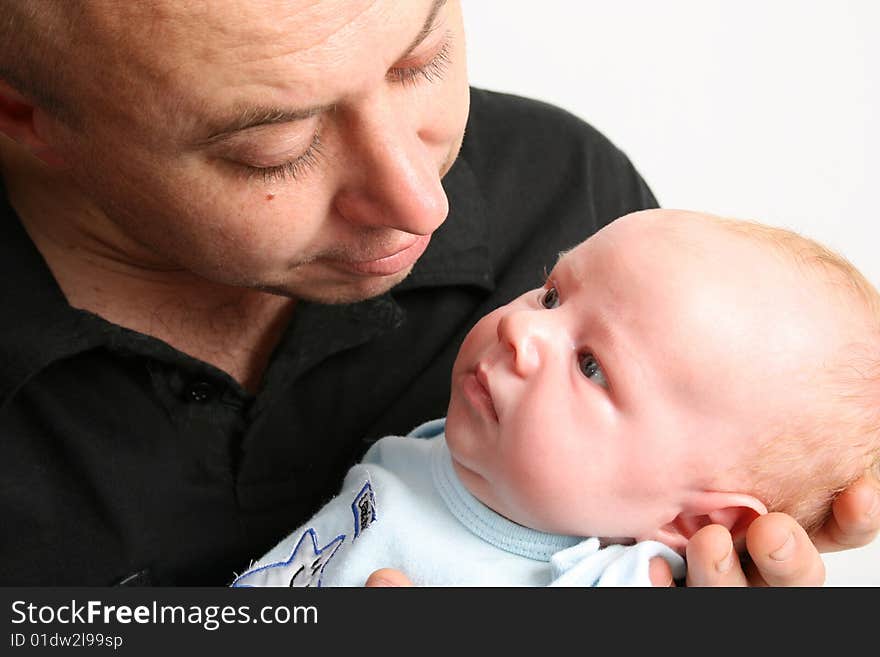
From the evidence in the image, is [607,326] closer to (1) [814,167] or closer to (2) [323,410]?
(2) [323,410]

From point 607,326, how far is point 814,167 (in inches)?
78.2

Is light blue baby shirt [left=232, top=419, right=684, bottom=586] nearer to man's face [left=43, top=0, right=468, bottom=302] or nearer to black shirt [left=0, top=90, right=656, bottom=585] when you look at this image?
black shirt [left=0, top=90, right=656, bottom=585]

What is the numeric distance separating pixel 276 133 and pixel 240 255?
20cm

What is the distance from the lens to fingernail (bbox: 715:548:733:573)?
138 centimetres

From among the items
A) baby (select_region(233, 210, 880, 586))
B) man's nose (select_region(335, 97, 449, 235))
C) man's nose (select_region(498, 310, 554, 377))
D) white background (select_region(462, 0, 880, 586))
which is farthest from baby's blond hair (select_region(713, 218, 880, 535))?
white background (select_region(462, 0, 880, 586))

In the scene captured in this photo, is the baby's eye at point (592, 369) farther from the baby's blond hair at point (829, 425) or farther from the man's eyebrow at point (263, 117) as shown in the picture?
the man's eyebrow at point (263, 117)

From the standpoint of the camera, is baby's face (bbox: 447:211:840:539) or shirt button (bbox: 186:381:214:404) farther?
shirt button (bbox: 186:381:214:404)

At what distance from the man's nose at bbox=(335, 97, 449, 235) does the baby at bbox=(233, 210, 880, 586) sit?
0.17 meters

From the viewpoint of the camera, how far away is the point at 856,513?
1.46 m

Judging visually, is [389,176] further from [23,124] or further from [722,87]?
[722,87]

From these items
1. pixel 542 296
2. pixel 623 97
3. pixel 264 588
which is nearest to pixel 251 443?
pixel 264 588

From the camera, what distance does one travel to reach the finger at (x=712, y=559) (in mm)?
1373

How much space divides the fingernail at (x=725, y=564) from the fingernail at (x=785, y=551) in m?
0.04

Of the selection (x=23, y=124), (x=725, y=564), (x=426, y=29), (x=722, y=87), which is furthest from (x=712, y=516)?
(x=722, y=87)
